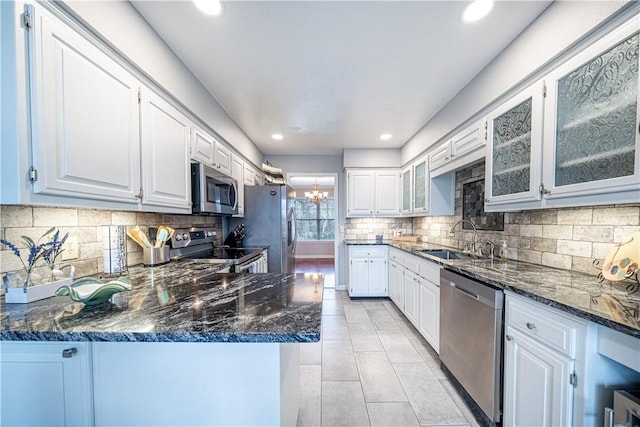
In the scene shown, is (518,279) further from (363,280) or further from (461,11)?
(363,280)

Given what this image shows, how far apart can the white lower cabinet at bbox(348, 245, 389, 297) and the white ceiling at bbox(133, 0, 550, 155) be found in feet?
6.77

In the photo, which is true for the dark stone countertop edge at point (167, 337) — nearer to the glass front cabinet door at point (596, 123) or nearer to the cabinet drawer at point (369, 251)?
the glass front cabinet door at point (596, 123)

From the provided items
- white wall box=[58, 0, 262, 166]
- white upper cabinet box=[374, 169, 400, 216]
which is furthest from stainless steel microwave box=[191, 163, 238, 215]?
white upper cabinet box=[374, 169, 400, 216]

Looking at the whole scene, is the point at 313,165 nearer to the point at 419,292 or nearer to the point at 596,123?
the point at 419,292

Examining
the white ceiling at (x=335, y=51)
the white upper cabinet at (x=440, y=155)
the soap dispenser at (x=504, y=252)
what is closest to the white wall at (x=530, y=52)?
the white ceiling at (x=335, y=51)

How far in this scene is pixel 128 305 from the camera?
40.8 inches

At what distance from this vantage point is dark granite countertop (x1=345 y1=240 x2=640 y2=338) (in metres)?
0.90

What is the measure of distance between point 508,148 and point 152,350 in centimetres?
232

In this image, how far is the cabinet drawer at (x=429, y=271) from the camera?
2.27 metres

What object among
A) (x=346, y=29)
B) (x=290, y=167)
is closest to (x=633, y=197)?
(x=346, y=29)

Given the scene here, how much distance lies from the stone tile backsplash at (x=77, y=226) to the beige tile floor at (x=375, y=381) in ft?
5.48

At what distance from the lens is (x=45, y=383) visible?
88 centimetres

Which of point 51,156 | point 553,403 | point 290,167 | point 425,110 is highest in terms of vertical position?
point 425,110

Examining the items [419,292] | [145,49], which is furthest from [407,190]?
[145,49]
